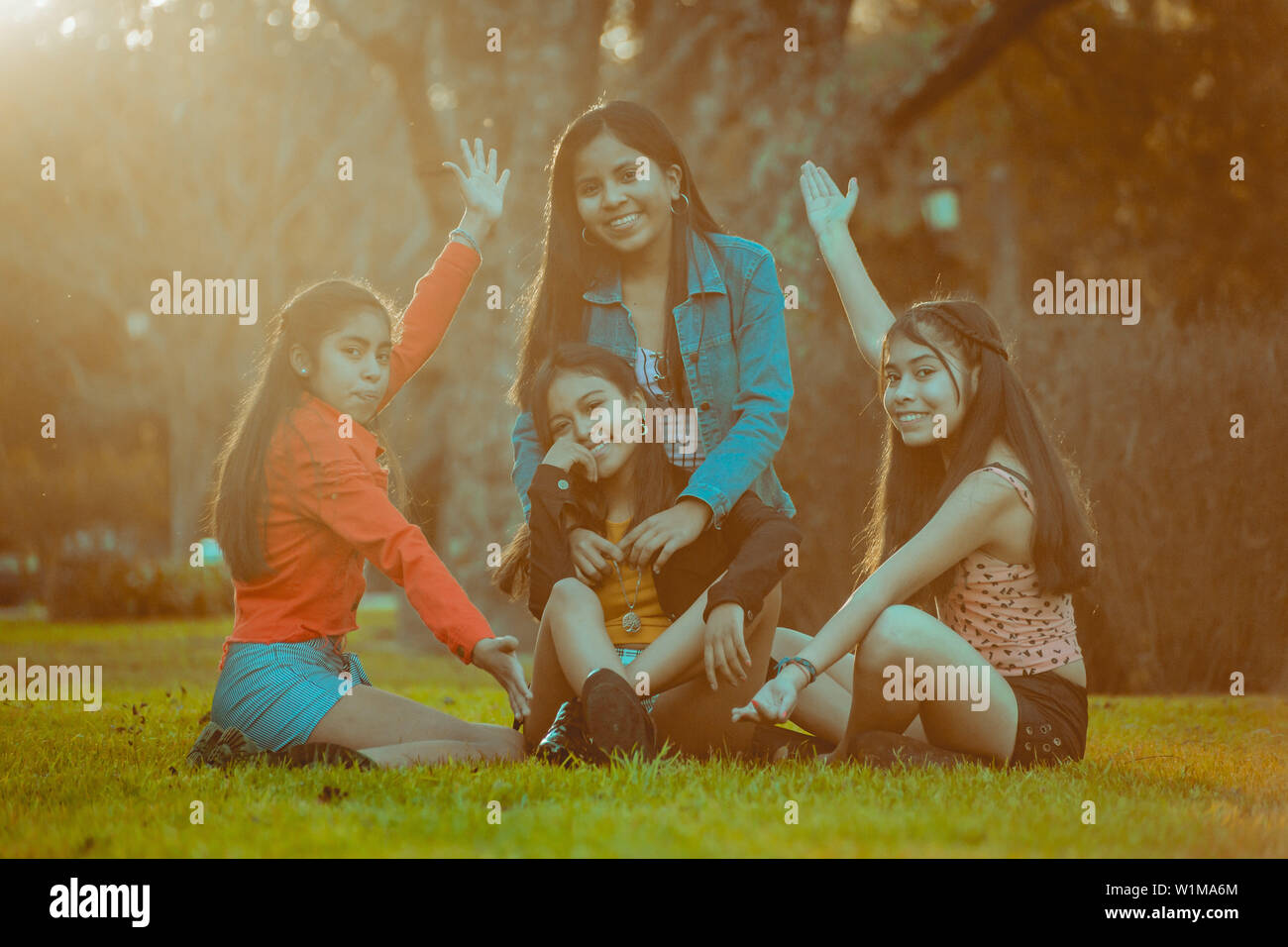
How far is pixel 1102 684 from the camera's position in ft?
23.6

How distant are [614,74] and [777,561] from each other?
7.70 meters

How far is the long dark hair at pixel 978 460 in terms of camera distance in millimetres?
3814

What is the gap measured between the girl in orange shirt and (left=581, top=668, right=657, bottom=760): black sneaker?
229 mm

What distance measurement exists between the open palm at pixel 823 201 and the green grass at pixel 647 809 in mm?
2009

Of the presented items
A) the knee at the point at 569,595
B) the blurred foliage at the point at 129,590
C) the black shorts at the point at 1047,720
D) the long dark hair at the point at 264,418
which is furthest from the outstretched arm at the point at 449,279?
the blurred foliage at the point at 129,590

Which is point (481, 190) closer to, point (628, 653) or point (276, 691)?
point (628, 653)

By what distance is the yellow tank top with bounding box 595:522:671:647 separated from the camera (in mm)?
4113

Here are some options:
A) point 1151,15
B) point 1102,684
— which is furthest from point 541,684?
point 1151,15

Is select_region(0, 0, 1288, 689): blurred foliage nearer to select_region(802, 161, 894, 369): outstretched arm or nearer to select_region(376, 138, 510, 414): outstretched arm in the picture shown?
select_region(802, 161, 894, 369): outstretched arm

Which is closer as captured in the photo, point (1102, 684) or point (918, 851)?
point (918, 851)

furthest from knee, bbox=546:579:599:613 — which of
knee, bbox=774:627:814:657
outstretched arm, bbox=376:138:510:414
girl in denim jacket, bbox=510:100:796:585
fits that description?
outstretched arm, bbox=376:138:510:414

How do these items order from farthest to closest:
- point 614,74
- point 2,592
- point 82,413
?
1. point 82,413
2. point 2,592
3. point 614,74

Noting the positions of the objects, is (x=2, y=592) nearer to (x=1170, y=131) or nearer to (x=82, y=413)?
(x=82, y=413)
